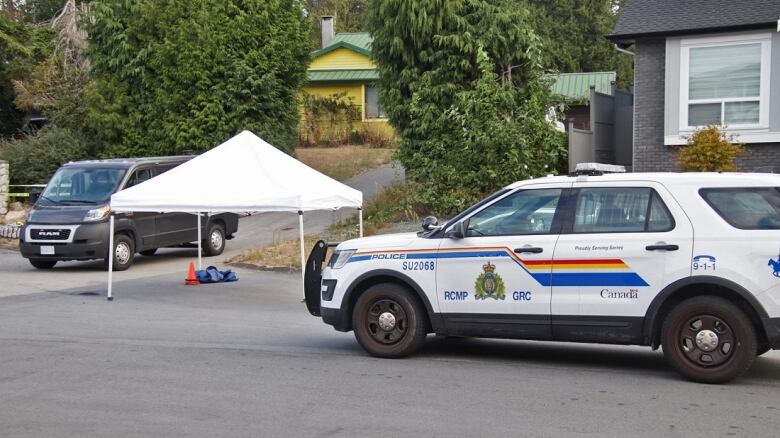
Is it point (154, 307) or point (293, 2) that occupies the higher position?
point (293, 2)

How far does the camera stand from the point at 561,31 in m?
52.3

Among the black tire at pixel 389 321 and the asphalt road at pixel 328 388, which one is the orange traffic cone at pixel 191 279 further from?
the black tire at pixel 389 321

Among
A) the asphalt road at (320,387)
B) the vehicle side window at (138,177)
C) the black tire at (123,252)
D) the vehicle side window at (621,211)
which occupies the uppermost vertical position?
the vehicle side window at (138,177)

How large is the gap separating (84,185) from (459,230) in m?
11.5

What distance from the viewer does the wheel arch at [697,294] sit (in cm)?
768

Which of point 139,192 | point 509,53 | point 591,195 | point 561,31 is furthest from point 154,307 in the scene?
point 561,31

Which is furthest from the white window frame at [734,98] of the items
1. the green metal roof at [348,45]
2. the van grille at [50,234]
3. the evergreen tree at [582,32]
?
the evergreen tree at [582,32]

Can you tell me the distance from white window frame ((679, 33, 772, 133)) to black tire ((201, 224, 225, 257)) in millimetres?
10157

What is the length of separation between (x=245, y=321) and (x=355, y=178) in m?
18.8

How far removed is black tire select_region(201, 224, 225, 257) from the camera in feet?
66.5

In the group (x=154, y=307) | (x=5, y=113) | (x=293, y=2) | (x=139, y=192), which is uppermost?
(x=293, y=2)

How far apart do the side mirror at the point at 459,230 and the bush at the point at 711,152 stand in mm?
10351

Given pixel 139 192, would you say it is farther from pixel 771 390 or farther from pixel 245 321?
pixel 771 390

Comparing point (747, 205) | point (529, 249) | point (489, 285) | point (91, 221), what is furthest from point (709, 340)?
point (91, 221)
